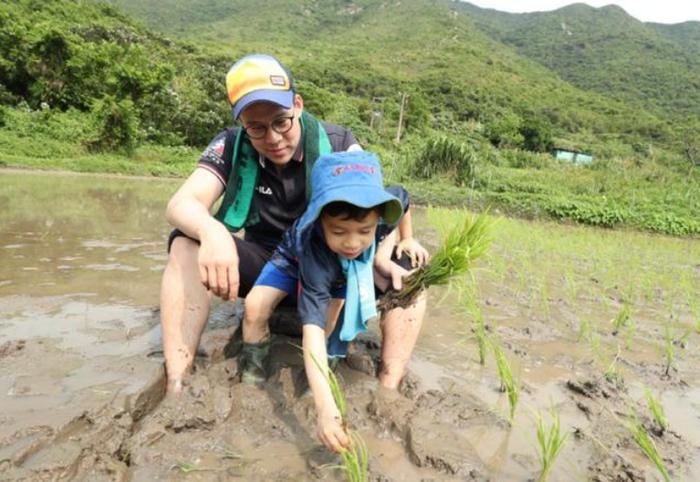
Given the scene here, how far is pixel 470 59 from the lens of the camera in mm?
67188

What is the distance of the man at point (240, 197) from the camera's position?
5.98 ft

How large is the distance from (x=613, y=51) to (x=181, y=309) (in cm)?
9679

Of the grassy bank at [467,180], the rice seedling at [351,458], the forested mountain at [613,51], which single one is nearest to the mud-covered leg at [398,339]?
the rice seedling at [351,458]

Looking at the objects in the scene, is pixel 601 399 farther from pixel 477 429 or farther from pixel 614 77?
pixel 614 77

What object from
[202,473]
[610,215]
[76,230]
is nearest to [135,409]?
[202,473]

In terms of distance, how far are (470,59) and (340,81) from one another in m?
24.8

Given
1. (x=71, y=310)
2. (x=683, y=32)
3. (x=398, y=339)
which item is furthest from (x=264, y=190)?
(x=683, y=32)

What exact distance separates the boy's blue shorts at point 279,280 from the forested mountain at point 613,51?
70378 millimetres

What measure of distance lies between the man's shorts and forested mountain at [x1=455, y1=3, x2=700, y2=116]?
7031 cm

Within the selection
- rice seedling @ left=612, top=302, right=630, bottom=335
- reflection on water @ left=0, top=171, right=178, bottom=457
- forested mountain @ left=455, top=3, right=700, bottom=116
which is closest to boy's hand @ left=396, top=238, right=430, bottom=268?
reflection on water @ left=0, top=171, right=178, bottom=457

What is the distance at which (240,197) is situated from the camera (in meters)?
2.22

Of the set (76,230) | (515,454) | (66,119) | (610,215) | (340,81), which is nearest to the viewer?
(515,454)

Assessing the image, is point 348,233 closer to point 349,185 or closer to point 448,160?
point 349,185

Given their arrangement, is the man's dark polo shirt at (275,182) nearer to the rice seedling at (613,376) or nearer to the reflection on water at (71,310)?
the reflection on water at (71,310)
